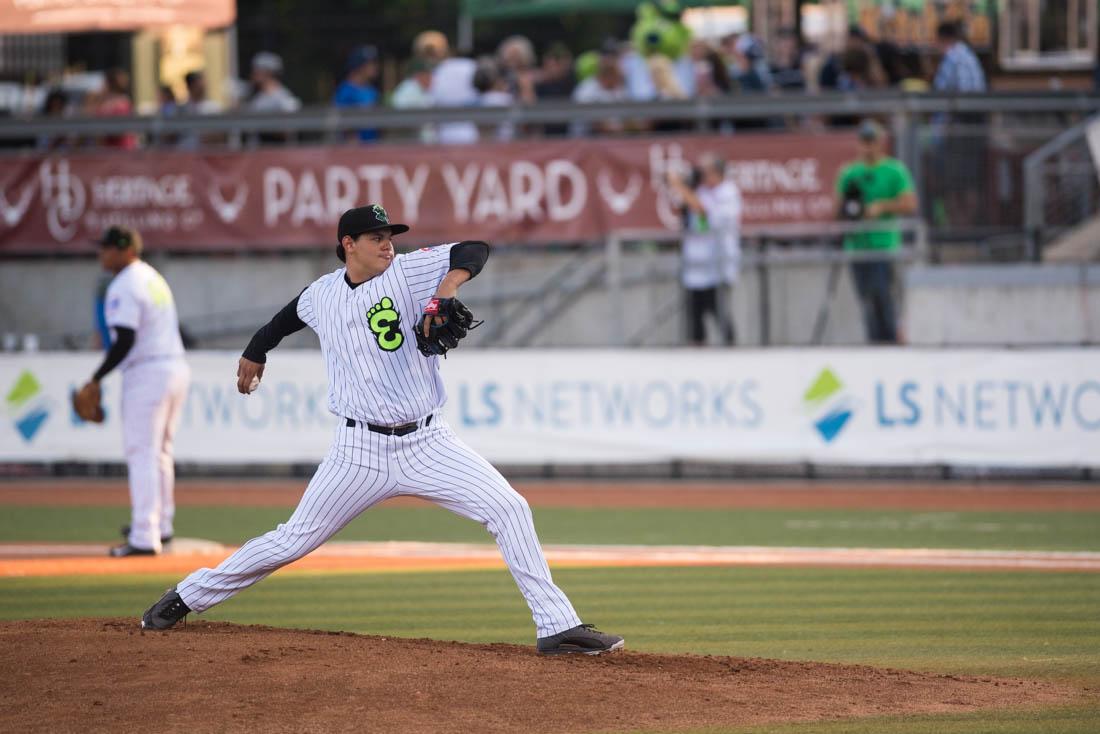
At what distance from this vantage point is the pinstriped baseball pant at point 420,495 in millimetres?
7828

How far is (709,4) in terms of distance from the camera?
2361 cm

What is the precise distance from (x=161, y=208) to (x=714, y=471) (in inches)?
319

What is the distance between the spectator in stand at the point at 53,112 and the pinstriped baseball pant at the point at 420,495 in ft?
50.4

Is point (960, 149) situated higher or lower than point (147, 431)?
higher

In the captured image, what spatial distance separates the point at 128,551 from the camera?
1247 cm

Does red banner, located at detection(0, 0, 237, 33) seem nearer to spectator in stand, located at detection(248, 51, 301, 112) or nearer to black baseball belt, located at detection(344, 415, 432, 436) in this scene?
spectator in stand, located at detection(248, 51, 301, 112)

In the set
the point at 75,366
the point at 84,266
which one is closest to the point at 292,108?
the point at 84,266

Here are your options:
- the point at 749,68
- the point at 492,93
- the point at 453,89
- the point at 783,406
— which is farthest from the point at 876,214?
the point at 453,89

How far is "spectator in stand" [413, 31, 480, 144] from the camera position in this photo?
20.9 m

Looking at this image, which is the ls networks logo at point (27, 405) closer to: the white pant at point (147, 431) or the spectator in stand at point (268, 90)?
the spectator in stand at point (268, 90)

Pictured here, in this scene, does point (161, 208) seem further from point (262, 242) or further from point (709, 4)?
point (709, 4)

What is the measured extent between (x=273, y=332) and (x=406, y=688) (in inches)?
84.1

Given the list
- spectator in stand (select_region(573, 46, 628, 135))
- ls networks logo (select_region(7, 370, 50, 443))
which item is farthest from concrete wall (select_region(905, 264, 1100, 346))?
ls networks logo (select_region(7, 370, 50, 443))

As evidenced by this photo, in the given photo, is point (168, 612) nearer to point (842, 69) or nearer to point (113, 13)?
point (113, 13)
